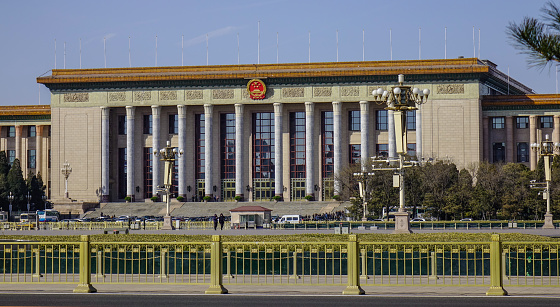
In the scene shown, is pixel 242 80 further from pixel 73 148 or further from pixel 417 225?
pixel 417 225

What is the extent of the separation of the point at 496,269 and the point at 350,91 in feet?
279

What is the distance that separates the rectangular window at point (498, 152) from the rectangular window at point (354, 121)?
15287 millimetres

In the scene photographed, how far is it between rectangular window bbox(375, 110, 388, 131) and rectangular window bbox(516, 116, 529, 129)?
14.7m

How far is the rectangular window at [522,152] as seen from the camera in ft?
355

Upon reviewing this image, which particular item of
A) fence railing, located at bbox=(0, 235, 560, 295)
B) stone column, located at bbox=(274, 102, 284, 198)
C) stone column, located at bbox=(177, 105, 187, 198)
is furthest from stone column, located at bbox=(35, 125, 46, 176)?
fence railing, located at bbox=(0, 235, 560, 295)

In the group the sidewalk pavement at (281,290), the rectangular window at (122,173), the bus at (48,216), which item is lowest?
the bus at (48,216)

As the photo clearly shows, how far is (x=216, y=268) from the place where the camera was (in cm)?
2330

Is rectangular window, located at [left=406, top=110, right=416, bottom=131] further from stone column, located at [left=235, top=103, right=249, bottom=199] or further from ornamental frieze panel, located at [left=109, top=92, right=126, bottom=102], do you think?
ornamental frieze panel, located at [left=109, top=92, right=126, bottom=102]

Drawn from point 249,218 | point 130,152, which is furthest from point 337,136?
point 249,218

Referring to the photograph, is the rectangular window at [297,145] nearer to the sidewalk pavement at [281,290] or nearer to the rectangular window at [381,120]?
the rectangular window at [381,120]

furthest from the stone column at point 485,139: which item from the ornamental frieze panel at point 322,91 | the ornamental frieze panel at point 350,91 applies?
the ornamental frieze panel at point 322,91

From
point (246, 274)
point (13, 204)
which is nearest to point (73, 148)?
point (13, 204)

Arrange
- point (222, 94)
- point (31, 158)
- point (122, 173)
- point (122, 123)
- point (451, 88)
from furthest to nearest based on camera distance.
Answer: point (31, 158) < point (122, 123) < point (122, 173) < point (222, 94) < point (451, 88)

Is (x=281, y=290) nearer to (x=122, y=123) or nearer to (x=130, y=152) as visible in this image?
(x=130, y=152)
